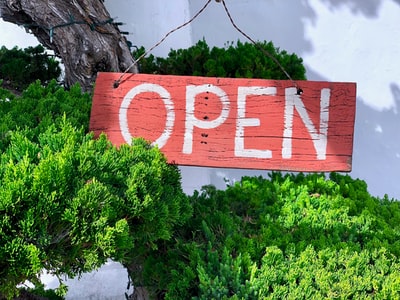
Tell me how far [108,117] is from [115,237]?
463 mm

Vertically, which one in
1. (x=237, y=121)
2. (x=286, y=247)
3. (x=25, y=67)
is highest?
(x=25, y=67)

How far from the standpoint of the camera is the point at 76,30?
194 centimetres

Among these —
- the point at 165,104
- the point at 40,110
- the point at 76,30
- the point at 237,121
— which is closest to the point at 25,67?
the point at 76,30

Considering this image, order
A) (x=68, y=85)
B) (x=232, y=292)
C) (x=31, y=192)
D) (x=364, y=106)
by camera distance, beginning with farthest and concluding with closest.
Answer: (x=364, y=106)
(x=68, y=85)
(x=232, y=292)
(x=31, y=192)

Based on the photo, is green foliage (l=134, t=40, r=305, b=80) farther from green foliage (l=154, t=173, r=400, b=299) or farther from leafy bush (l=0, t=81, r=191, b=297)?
leafy bush (l=0, t=81, r=191, b=297)

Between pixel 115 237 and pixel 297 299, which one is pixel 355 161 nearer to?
pixel 297 299

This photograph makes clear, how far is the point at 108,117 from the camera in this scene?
1.41m

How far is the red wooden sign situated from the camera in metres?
1.38

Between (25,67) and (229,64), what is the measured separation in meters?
0.79

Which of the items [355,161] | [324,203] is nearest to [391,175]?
[355,161]

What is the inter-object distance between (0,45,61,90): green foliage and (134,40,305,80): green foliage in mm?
364

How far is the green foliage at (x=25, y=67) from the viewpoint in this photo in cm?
215

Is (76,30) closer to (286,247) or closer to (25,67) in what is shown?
(25,67)

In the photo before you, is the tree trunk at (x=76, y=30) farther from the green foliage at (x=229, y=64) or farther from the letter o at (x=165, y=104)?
the letter o at (x=165, y=104)
